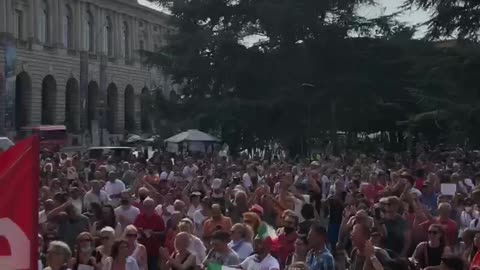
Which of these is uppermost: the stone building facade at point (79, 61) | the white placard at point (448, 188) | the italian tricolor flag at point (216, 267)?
the stone building facade at point (79, 61)

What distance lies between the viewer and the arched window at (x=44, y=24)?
67.8 metres

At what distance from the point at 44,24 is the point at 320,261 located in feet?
207

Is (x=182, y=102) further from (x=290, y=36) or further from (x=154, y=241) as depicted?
(x=154, y=241)

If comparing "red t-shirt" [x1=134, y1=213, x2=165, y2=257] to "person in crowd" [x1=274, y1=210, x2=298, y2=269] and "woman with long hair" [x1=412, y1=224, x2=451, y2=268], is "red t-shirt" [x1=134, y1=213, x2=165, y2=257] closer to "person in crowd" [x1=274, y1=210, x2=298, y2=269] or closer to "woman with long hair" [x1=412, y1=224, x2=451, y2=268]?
"person in crowd" [x1=274, y1=210, x2=298, y2=269]

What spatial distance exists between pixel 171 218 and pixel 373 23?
3170cm

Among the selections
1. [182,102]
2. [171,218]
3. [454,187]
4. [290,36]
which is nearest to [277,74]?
[290,36]

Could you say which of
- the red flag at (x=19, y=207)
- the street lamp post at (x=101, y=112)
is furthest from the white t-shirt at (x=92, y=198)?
the street lamp post at (x=101, y=112)

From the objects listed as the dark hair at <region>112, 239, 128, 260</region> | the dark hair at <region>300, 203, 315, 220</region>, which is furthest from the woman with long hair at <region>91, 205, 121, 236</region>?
the dark hair at <region>112, 239, 128, 260</region>

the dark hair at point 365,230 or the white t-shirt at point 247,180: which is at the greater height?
the dark hair at point 365,230

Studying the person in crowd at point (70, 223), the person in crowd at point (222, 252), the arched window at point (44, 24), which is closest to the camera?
the person in crowd at point (222, 252)

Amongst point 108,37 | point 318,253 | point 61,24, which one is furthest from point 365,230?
point 108,37

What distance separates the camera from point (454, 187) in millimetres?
14492

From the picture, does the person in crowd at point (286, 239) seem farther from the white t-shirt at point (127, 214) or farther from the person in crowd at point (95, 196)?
the person in crowd at point (95, 196)

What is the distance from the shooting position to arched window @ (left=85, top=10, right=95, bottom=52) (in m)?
75.2
